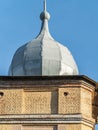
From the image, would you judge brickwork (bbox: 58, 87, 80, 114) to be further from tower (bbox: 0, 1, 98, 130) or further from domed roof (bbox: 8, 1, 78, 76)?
domed roof (bbox: 8, 1, 78, 76)

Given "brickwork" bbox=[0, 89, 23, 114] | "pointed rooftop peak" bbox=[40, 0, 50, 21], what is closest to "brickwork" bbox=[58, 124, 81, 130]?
"brickwork" bbox=[0, 89, 23, 114]

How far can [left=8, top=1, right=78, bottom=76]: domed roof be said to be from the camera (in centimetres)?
2170

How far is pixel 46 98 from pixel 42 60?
152 centimetres

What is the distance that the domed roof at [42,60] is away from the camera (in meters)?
21.7

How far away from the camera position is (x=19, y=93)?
21.0 metres

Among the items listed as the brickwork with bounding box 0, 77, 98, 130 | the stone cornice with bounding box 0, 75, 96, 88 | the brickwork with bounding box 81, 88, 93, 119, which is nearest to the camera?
the brickwork with bounding box 0, 77, 98, 130

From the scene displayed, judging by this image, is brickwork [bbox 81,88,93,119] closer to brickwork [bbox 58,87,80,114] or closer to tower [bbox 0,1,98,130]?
tower [bbox 0,1,98,130]

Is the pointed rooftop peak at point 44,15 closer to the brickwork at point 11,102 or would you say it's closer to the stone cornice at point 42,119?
the brickwork at point 11,102

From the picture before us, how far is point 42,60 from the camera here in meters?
21.8

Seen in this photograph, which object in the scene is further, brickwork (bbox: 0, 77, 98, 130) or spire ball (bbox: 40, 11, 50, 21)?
spire ball (bbox: 40, 11, 50, 21)

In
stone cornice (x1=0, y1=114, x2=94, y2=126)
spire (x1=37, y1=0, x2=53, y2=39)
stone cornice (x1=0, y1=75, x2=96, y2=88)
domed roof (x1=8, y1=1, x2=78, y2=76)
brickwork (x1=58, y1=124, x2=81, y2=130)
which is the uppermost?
spire (x1=37, y1=0, x2=53, y2=39)

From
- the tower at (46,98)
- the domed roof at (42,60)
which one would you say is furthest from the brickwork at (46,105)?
the domed roof at (42,60)

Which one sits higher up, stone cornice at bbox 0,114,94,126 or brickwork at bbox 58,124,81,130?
stone cornice at bbox 0,114,94,126

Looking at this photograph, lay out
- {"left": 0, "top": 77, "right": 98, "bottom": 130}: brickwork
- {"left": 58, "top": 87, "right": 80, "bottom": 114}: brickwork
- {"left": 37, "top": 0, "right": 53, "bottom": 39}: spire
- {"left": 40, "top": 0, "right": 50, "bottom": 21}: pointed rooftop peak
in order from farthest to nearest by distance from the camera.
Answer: {"left": 40, "top": 0, "right": 50, "bottom": 21}: pointed rooftop peak, {"left": 37, "top": 0, "right": 53, "bottom": 39}: spire, {"left": 58, "top": 87, "right": 80, "bottom": 114}: brickwork, {"left": 0, "top": 77, "right": 98, "bottom": 130}: brickwork
